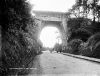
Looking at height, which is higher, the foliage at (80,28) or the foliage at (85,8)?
the foliage at (85,8)

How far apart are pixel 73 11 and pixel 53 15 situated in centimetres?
2339

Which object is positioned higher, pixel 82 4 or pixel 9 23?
pixel 82 4

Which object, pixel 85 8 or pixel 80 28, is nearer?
pixel 85 8

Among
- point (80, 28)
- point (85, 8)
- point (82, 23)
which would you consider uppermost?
point (85, 8)

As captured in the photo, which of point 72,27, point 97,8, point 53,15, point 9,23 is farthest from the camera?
point 53,15

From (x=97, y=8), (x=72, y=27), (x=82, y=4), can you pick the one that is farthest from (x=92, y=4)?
(x=72, y=27)

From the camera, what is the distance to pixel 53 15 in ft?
220

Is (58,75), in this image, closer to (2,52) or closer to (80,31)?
(2,52)

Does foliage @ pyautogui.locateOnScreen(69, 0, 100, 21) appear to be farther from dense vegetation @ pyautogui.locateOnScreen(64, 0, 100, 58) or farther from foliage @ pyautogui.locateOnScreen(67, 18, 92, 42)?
foliage @ pyautogui.locateOnScreen(67, 18, 92, 42)

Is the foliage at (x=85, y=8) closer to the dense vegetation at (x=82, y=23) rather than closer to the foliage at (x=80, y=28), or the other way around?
the dense vegetation at (x=82, y=23)

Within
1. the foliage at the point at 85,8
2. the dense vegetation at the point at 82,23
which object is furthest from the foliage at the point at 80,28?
the foliage at the point at 85,8

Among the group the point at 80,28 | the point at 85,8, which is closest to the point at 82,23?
the point at 80,28

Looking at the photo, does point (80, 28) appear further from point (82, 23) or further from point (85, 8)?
point (85, 8)

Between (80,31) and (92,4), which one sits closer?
(92,4)
